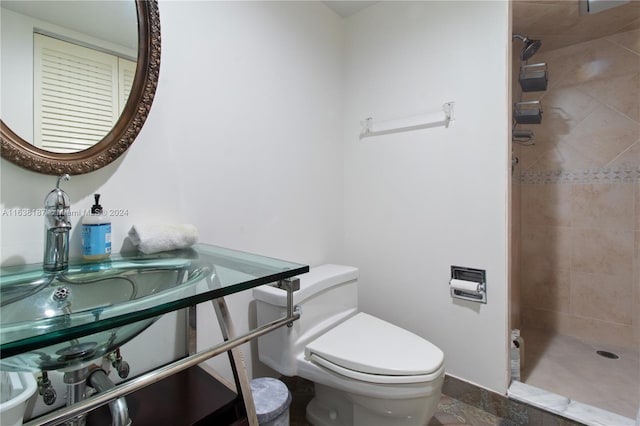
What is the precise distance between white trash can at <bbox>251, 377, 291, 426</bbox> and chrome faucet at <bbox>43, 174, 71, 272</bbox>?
755 millimetres

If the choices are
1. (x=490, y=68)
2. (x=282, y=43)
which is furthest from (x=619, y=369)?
(x=282, y=43)

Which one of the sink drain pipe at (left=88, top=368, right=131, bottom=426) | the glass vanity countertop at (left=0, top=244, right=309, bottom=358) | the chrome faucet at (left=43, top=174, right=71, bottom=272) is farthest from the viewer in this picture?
the chrome faucet at (left=43, top=174, right=71, bottom=272)

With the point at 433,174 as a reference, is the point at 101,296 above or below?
below

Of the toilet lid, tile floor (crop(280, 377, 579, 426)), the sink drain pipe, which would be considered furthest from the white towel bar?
the sink drain pipe

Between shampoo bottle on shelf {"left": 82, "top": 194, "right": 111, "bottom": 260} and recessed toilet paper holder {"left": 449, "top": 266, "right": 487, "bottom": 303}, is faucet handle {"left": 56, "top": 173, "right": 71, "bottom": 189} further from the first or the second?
recessed toilet paper holder {"left": 449, "top": 266, "right": 487, "bottom": 303}

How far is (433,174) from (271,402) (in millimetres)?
1275

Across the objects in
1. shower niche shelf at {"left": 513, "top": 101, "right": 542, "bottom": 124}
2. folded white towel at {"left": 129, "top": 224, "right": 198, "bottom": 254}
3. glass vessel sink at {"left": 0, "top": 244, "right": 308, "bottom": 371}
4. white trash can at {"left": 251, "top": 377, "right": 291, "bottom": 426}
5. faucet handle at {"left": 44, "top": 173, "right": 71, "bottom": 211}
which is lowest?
white trash can at {"left": 251, "top": 377, "right": 291, "bottom": 426}

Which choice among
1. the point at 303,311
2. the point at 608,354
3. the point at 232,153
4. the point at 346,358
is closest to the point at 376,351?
the point at 346,358

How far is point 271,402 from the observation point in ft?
3.60

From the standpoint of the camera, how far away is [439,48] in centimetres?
159

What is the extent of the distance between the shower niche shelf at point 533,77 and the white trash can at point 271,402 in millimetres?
2164

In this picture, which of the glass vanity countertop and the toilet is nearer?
the glass vanity countertop

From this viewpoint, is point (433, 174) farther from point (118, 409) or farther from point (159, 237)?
point (118, 409)

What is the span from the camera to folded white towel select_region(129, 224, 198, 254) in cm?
96
